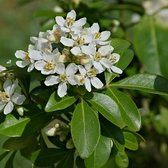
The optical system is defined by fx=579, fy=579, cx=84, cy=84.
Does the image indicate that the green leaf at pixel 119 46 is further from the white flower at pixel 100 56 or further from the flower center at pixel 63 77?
the flower center at pixel 63 77

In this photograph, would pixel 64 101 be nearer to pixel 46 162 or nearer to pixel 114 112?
pixel 114 112

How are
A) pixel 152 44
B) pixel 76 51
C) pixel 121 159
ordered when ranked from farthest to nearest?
pixel 152 44
pixel 121 159
pixel 76 51

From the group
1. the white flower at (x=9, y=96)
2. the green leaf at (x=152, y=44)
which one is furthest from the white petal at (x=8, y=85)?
the green leaf at (x=152, y=44)

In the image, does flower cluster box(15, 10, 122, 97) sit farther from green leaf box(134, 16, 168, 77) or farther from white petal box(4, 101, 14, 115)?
green leaf box(134, 16, 168, 77)

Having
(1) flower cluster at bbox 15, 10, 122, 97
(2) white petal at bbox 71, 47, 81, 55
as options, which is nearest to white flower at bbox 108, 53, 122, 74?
(1) flower cluster at bbox 15, 10, 122, 97

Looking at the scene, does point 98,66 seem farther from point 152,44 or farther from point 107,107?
point 152,44

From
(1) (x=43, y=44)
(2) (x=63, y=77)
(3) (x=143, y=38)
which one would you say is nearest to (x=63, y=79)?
(2) (x=63, y=77)
